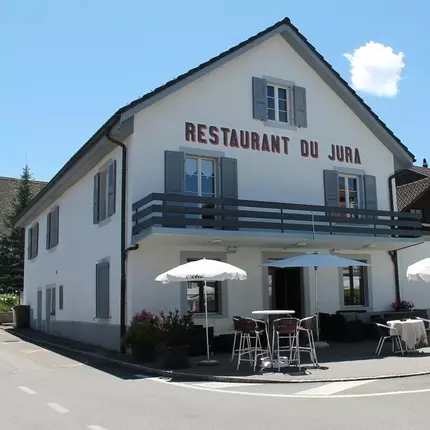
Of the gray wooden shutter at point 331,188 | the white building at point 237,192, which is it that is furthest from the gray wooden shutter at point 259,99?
the gray wooden shutter at point 331,188

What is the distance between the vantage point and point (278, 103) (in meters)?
18.2

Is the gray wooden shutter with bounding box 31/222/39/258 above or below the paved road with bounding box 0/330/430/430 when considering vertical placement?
above

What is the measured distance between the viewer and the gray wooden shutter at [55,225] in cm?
2270

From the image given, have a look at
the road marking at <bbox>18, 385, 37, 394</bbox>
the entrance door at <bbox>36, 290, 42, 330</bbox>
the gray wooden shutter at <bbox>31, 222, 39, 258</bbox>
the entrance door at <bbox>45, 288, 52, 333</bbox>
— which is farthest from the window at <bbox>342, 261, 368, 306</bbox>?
the gray wooden shutter at <bbox>31, 222, 39, 258</bbox>

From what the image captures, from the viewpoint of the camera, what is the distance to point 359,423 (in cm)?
680

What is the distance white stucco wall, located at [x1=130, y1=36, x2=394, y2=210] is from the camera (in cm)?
1541

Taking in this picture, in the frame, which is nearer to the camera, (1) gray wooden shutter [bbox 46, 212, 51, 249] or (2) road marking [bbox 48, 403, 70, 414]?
(2) road marking [bbox 48, 403, 70, 414]

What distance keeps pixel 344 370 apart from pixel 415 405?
3.32 meters

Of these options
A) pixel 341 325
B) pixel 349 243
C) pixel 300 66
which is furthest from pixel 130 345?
pixel 300 66

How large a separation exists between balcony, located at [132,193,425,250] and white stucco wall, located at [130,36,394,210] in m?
0.79

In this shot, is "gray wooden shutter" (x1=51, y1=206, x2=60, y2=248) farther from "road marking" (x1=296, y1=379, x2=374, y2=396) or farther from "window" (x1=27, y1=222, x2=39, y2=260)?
"road marking" (x1=296, y1=379, x2=374, y2=396)

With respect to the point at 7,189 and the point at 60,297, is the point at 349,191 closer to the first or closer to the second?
the point at 60,297

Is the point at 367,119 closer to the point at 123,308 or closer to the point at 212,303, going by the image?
the point at 212,303

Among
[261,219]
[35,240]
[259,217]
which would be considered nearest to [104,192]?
[261,219]
